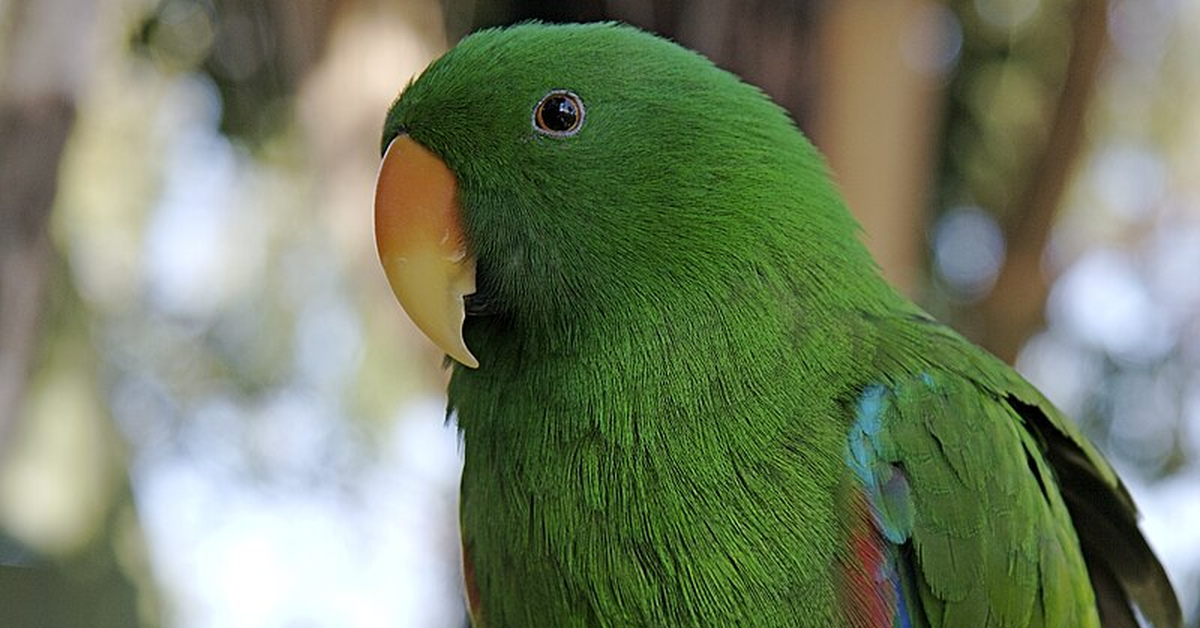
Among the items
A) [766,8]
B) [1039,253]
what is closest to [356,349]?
[766,8]

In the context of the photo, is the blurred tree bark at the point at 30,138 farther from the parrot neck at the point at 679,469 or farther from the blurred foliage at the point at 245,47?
the parrot neck at the point at 679,469

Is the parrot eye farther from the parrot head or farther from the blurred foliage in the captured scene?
the blurred foliage

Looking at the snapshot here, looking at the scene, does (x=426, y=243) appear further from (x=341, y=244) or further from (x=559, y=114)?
(x=341, y=244)

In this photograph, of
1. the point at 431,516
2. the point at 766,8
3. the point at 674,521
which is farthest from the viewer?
the point at 431,516

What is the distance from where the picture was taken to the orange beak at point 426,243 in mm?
854

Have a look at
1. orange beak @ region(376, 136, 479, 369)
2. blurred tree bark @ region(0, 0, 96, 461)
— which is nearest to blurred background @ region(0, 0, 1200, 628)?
blurred tree bark @ region(0, 0, 96, 461)

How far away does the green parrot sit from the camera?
32.3 inches

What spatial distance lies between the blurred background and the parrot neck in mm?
1284

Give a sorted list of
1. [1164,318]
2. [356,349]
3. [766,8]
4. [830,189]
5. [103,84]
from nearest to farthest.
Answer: [830,189] → [766,8] → [103,84] → [356,349] → [1164,318]

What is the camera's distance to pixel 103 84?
9.31ft

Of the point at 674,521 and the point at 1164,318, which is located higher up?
the point at 1164,318

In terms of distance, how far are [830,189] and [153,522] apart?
9.27 ft

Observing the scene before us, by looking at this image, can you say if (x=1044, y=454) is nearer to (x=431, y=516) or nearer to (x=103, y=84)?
(x=431, y=516)

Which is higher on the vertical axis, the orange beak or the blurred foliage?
the blurred foliage
